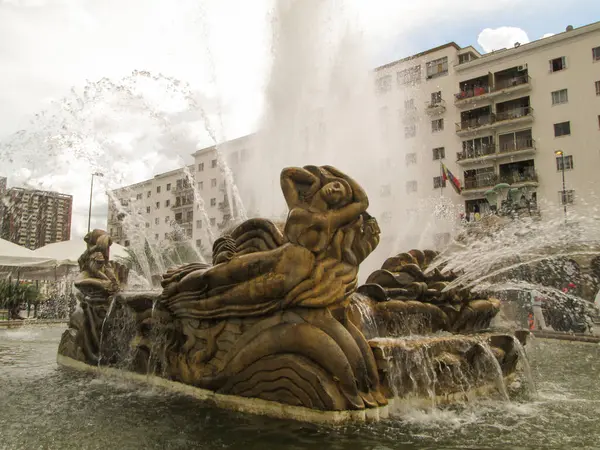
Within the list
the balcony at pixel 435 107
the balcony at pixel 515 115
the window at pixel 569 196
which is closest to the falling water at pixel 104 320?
the window at pixel 569 196

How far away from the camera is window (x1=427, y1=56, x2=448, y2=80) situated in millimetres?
38062

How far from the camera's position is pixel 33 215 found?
23750 millimetres

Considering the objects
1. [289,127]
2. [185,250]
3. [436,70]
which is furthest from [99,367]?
[436,70]

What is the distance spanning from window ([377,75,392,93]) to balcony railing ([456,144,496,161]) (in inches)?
282

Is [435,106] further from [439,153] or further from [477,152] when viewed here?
[477,152]

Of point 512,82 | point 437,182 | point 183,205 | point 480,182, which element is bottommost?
point 480,182

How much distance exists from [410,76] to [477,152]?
26.8 feet

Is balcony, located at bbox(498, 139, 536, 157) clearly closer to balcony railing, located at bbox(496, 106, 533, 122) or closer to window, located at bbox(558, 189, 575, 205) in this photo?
balcony railing, located at bbox(496, 106, 533, 122)

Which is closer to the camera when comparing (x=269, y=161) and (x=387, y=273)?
(x=387, y=273)

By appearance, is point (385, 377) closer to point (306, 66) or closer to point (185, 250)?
point (306, 66)

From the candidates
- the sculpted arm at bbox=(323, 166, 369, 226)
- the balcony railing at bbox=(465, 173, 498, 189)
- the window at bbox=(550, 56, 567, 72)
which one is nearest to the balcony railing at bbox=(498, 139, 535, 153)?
the balcony railing at bbox=(465, 173, 498, 189)

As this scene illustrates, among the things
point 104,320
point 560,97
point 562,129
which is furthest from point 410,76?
point 104,320

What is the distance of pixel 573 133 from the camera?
3231 cm

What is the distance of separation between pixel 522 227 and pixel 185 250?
26.9 metres
